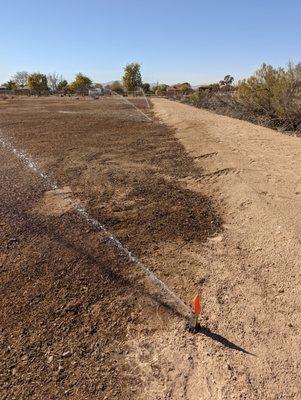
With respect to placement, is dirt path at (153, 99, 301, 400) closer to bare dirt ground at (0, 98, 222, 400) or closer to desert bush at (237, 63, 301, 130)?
bare dirt ground at (0, 98, 222, 400)

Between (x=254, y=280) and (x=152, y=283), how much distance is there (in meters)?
1.05

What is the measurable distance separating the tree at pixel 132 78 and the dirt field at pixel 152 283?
63.5 meters

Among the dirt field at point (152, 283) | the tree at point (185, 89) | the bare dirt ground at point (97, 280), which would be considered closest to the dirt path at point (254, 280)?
the dirt field at point (152, 283)

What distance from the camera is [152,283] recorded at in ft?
14.7

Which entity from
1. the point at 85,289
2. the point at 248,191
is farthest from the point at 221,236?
the point at 85,289

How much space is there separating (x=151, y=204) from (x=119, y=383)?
3854mm

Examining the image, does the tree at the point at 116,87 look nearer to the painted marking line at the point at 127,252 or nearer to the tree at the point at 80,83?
the tree at the point at 80,83

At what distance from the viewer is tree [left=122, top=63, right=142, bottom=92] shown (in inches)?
2758

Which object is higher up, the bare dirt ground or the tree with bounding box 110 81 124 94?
the bare dirt ground

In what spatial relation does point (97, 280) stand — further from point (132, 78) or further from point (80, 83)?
point (80, 83)

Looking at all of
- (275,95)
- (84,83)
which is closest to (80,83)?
(84,83)

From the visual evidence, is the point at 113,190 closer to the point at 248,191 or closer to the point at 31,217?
the point at 31,217

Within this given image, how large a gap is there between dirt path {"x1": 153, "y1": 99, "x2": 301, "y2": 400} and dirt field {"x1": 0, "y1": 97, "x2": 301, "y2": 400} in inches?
0.5

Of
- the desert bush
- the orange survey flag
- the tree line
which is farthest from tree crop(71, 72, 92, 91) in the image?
the orange survey flag
